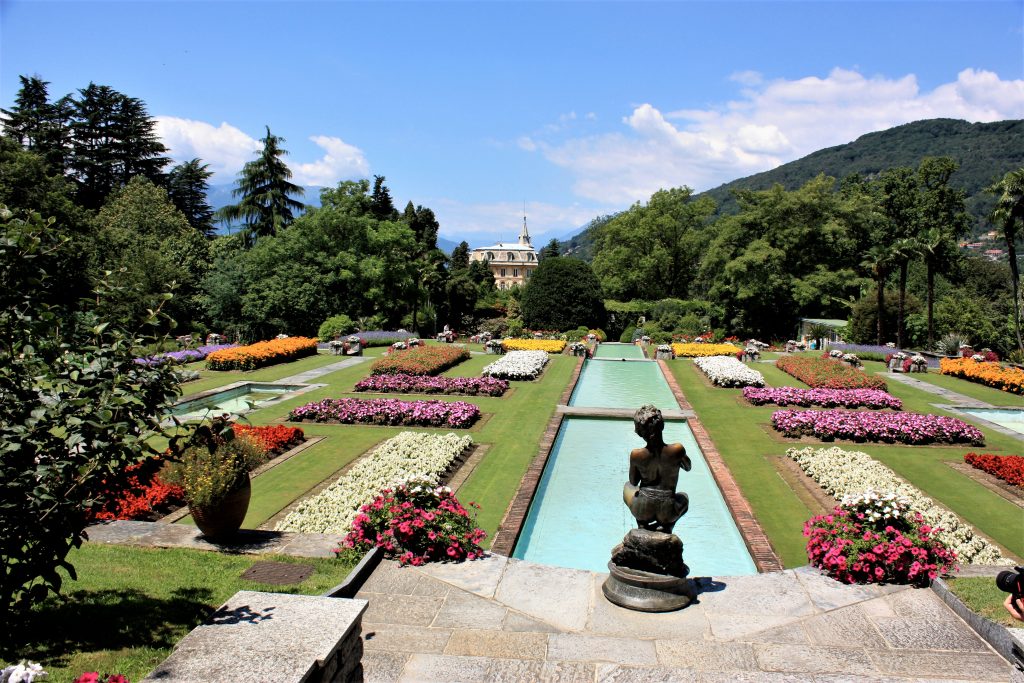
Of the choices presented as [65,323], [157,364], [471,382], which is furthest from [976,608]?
[471,382]

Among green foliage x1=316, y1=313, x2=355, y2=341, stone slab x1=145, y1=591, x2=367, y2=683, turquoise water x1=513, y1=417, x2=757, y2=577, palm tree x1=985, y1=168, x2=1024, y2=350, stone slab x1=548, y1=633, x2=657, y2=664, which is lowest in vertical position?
turquoise water x1=513, y1=417, x2=757, y2=577

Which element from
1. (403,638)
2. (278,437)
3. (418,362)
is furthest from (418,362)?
(403,638)

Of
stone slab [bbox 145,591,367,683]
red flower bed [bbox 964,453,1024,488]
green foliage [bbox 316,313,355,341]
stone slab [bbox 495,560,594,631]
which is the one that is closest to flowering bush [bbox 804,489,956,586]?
stone slab [bbox 495,560,594,631]

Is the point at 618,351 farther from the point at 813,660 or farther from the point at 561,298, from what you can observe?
the point at 813,660

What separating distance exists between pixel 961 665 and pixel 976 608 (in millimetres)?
1373

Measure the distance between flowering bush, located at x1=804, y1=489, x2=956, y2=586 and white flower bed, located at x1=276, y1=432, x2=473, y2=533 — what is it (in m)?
4.86

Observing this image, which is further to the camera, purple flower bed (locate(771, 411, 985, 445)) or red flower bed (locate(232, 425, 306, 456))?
purple flower bed (locate(771, 411, 985, 445))

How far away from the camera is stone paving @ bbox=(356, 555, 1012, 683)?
5570 mm

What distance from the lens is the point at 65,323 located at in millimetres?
5539

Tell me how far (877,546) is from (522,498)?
580 centimetres

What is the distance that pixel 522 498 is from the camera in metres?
11.6

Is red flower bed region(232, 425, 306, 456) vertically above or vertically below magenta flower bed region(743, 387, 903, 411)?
above

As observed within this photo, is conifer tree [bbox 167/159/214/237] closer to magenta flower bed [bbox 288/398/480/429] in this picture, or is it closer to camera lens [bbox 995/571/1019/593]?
magenta flower bed [bbox 288/398/480/429]

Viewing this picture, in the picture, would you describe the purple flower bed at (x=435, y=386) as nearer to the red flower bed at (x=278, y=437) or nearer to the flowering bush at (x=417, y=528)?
the red flower bed at (x=278, y=437)
